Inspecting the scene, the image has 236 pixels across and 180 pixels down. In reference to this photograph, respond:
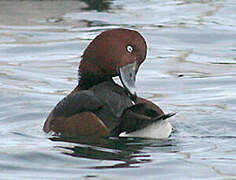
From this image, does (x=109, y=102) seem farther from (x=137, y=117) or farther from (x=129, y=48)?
(x=129, y=48)

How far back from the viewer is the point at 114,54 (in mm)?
6652

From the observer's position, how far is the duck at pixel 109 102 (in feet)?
20.2

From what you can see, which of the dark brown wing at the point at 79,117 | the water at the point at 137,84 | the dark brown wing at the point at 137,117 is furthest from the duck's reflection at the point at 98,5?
the dark brown wing at the point at 137,117

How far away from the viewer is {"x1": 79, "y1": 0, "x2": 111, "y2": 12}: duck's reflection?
13881 mm

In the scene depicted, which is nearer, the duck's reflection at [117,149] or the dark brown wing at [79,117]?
the duck's reflection at [117,149]

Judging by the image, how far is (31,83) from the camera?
948 centimetres

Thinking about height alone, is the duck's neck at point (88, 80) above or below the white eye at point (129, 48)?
below

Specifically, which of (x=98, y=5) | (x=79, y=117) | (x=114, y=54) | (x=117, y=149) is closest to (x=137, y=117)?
(x=117, y=149)

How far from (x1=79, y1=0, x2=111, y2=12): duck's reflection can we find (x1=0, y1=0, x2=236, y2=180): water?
28mm

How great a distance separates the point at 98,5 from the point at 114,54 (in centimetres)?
752

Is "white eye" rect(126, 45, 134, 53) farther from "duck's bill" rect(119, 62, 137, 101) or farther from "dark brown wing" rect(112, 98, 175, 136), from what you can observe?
"dark brown wing" rect(112, 98, 175, 136)

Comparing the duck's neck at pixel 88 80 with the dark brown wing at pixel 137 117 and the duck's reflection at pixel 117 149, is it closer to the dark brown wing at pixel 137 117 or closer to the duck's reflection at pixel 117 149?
the duck's reflection at pixel 117 149

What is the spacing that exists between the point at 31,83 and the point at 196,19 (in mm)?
4469

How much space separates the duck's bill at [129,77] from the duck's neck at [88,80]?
170 mm
